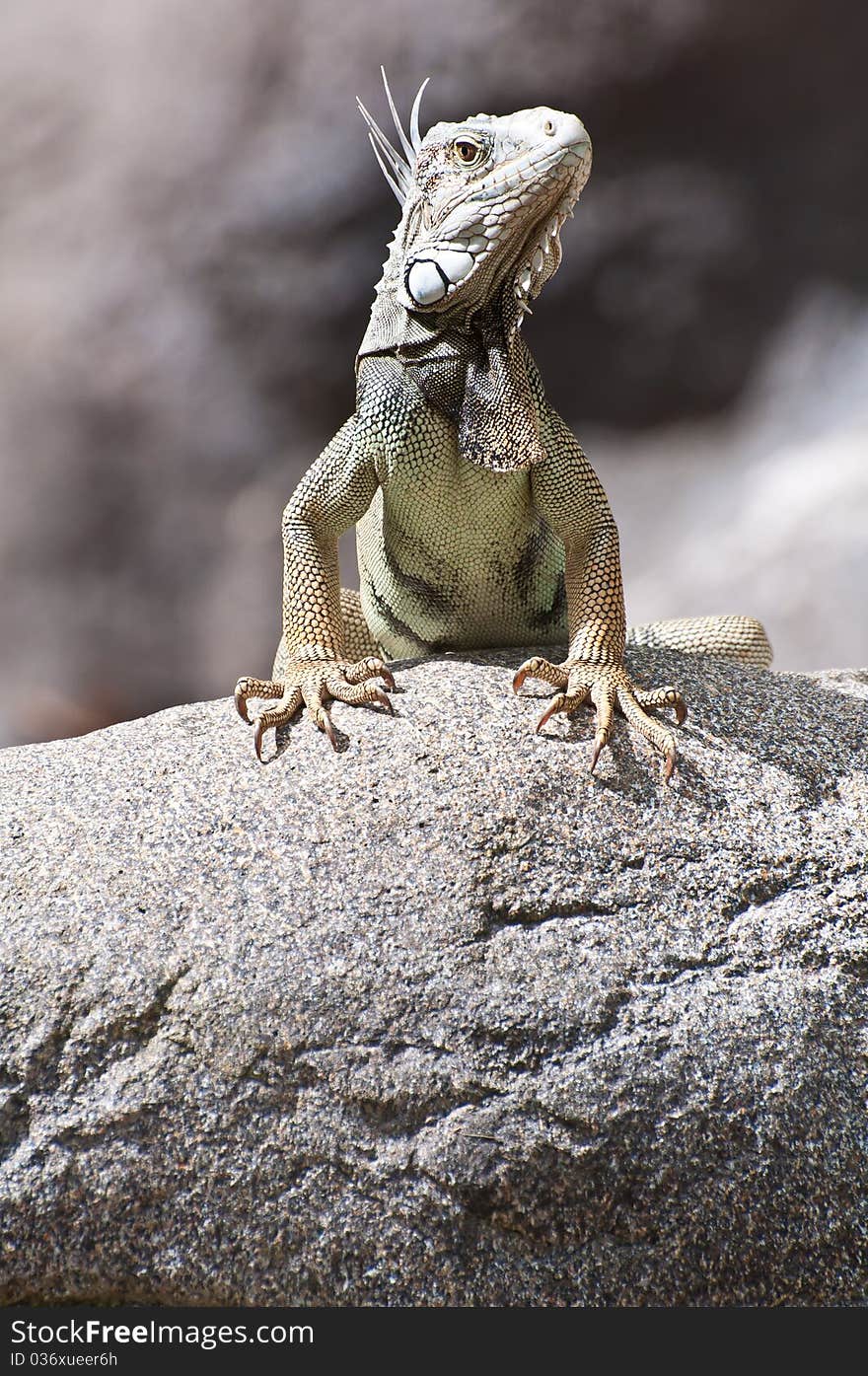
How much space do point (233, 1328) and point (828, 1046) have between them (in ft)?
4.59

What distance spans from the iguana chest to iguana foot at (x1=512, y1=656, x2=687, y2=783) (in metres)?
0.69

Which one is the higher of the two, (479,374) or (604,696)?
(479,374)

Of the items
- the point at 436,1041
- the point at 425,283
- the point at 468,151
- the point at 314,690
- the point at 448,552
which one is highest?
the point at 468,151

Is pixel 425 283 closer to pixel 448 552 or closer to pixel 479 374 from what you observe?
pixel 479 374

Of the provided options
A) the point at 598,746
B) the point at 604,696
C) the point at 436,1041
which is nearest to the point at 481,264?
the point at 604,696

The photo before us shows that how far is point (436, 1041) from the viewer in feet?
7.67

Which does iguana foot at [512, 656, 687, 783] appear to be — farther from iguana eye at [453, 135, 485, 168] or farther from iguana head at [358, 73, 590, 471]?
iguana eye at [453, 135, 485, 168]

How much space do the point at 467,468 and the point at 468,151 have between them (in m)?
0.91

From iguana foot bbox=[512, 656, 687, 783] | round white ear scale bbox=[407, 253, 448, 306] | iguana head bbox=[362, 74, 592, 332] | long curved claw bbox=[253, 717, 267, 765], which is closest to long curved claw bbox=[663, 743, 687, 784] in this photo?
iguana foot bbox=[512, 656, 687, 783]

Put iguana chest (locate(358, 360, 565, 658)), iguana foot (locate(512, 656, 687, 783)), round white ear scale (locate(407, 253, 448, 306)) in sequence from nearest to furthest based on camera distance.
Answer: iguana foot (locate(512, 656, 687, 783)) → round white ear scale (locate(407, 253, 448, 306)) → iguana chest (locate(358, 360, 565, 658))

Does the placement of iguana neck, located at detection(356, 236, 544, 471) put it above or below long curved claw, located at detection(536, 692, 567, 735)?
above

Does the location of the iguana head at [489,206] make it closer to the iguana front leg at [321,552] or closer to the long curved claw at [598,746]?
the iguana front leg at [321,552]

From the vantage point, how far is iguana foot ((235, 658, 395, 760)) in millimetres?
3006

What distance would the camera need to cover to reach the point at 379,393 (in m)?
3.41
